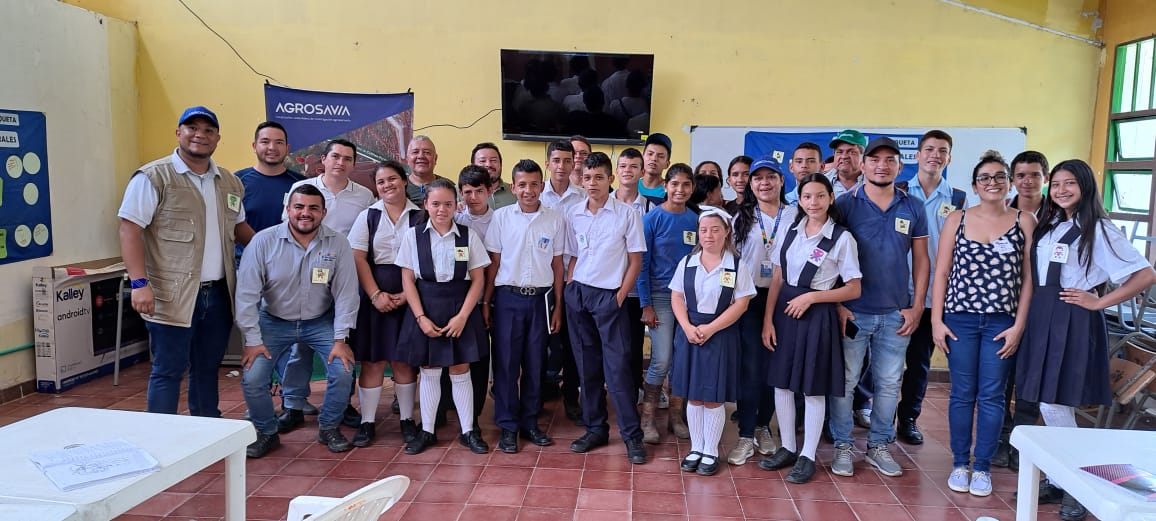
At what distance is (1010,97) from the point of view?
5.33m

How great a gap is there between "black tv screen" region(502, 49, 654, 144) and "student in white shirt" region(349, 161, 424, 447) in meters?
2.04

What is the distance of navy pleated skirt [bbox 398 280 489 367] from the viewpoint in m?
3.40

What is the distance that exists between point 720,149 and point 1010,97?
229 cm

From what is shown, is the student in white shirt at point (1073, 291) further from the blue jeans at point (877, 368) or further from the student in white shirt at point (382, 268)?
the student in white shirt at point (382, 268)

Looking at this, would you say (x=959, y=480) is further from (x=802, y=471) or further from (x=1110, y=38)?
(x=1110, y=38)

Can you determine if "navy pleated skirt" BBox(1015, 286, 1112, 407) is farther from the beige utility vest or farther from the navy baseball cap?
the beige utility vest

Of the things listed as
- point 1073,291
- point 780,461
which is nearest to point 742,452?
point 780,461

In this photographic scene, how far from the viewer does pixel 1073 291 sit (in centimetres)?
281

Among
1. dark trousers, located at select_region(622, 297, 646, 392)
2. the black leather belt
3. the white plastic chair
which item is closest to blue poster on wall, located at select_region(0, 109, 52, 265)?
the black leather belt

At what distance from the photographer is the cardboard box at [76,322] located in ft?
14.6

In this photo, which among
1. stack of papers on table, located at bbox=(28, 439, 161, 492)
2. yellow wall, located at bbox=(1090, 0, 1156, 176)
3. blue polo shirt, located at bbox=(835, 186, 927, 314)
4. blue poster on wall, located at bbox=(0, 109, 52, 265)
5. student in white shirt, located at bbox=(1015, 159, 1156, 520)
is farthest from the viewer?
yellow wall, located at bbox=(1090, 0, 1156, 176)

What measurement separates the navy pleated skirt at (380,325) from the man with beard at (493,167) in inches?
30.5

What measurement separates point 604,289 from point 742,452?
1.08 meters

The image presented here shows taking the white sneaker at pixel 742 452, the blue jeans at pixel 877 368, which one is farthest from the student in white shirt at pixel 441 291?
the blue jeans at pixel 877 368
